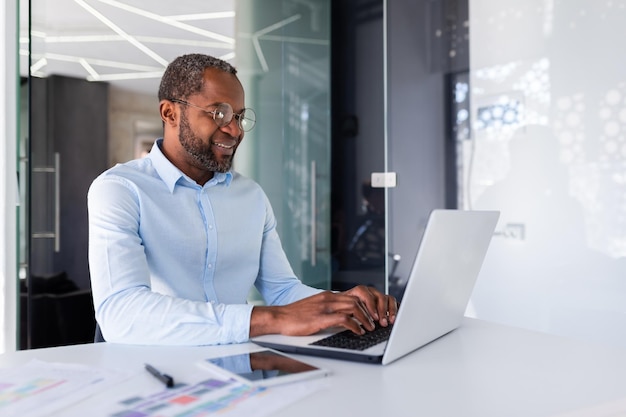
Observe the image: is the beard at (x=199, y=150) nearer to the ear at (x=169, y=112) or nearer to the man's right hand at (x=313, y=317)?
the ear at (x=169, y=112)

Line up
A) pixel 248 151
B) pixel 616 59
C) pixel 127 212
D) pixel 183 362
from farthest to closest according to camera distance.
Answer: pixel 248 151 → pixel 616 59 → pixel 127 212 → pixel 183 362

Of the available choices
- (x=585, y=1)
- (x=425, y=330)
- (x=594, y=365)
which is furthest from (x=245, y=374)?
(x=585, y=1)

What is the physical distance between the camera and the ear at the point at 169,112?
1.94m

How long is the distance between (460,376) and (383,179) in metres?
2.63

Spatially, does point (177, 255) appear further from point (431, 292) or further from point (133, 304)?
point (431, 292)

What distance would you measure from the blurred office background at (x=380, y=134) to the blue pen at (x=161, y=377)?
79.0 inches

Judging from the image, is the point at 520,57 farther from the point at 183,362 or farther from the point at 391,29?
the point at 183,362

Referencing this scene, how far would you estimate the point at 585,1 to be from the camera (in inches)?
103

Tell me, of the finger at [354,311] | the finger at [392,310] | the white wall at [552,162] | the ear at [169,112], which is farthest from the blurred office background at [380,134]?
the finger at [354,311]

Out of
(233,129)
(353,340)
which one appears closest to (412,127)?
(233,129)

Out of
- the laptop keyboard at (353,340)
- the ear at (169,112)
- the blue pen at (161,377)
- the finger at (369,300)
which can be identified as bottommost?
the blue pen at (161,377)

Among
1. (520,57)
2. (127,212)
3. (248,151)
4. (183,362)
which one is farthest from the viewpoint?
(248,151)

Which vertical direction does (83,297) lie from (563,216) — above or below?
below

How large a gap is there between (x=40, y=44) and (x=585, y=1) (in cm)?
238
